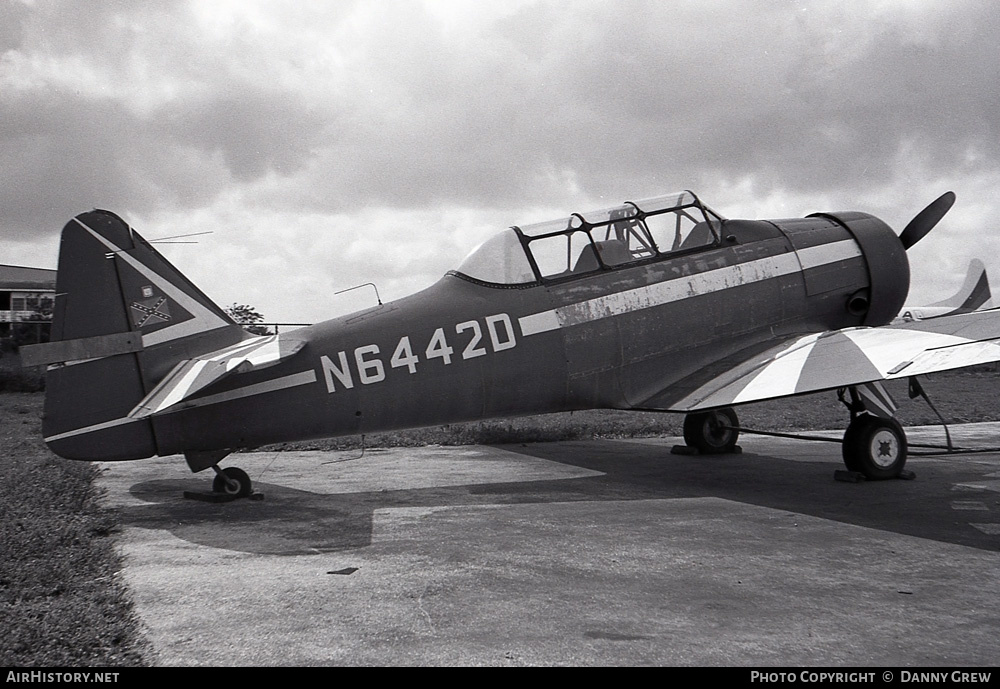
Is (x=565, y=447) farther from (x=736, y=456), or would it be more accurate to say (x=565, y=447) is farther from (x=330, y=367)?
(x=330, y=367)

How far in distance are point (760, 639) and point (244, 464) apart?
23.4 feet

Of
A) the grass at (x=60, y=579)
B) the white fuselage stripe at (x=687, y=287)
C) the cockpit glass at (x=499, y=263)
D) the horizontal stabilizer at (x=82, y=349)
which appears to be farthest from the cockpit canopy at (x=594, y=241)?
the grass at (x=60, y=579)

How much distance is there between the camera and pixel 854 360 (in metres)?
7.07

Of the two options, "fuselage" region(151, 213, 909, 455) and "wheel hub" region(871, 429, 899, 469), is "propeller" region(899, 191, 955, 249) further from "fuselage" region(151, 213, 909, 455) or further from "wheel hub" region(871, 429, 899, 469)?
"wheel hub" region(871, 429, 899, 469)

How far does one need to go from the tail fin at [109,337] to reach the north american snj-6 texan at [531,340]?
0.5 inches

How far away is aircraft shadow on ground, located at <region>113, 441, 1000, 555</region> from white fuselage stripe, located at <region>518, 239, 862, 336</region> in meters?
1.64

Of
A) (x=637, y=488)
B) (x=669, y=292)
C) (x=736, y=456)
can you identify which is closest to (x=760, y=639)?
(x=637, y=488)

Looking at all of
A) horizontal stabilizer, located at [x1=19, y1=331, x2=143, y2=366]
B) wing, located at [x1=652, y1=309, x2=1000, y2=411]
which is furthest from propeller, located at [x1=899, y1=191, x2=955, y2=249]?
horizontal stabilizer, located at [x1=19, y1=331, x2=143, y2=366]

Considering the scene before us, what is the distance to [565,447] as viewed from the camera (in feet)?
35.5

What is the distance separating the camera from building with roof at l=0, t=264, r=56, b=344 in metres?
29.7

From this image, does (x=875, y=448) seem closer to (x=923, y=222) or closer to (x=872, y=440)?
(x=872, y=440)

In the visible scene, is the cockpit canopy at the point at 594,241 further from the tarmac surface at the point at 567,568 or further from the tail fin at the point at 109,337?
the tail fin at the point at 109,337

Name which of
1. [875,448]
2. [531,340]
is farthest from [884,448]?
[531,340]

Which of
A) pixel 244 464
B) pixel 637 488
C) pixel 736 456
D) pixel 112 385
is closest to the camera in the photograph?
pixel 112 385
